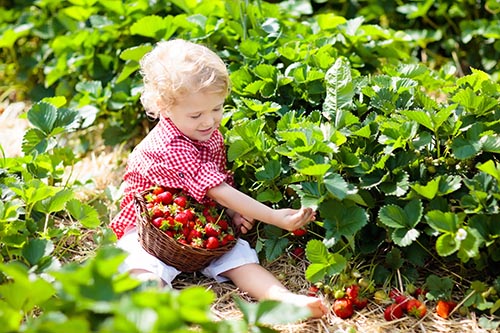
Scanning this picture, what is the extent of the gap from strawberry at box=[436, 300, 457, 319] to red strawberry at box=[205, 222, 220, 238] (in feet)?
2.24

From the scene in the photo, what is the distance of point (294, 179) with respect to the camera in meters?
2.36

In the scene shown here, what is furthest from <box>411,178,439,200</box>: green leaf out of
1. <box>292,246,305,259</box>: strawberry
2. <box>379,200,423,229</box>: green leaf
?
<box>292,246,305,259</box>: strawberry

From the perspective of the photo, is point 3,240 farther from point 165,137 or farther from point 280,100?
point 280,100

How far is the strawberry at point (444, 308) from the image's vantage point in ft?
7.22

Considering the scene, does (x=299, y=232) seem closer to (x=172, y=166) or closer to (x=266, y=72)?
(x=172, y=166)

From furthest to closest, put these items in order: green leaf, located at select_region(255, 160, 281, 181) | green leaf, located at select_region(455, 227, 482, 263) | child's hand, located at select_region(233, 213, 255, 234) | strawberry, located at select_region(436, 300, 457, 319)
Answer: child's hand, located at select_region(233, 213, 255, 234) < green leaf, located at select_region(255, 160, 281, 181) < strawberry, located at select_region(436, 300, 457, 319) < green leaf, located at select_region(455, 227, 482, 263)

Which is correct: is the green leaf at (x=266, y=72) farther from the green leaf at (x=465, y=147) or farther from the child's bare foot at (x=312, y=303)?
the child's bare foot at (x=312, y=303)

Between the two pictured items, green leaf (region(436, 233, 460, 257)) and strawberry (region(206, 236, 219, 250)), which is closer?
green leaf (region(436, 233, 460, 257))

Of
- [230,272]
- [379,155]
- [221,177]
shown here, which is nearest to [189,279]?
[230,272]

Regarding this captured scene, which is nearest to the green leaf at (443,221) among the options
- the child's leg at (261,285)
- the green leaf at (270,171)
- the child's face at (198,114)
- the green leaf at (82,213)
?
the child's leg at (261,285)

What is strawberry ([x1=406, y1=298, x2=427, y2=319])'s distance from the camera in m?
2.20

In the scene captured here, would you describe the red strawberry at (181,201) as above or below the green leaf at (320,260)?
above

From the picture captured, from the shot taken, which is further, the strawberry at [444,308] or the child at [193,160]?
the child at [193,160]

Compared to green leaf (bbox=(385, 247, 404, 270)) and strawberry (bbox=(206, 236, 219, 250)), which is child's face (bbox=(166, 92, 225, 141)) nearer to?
strawberry (bbox=(206, 236, 219, 250))
